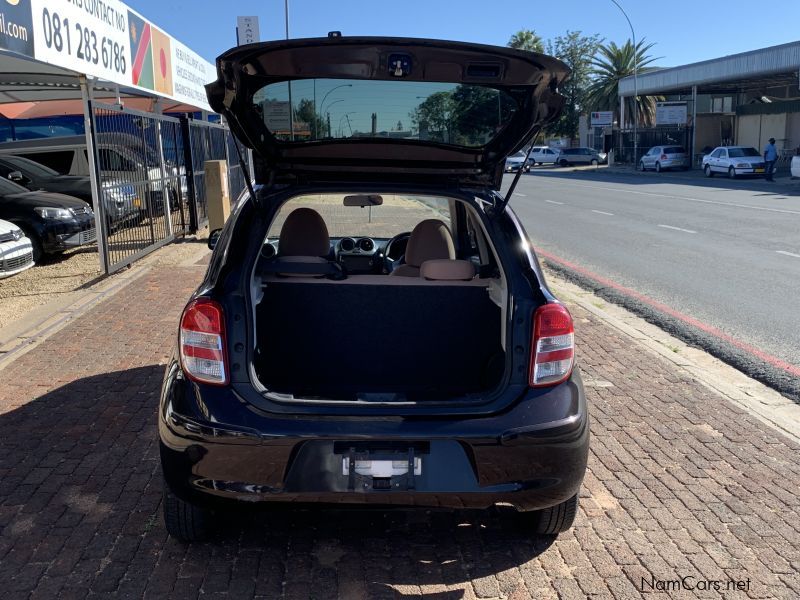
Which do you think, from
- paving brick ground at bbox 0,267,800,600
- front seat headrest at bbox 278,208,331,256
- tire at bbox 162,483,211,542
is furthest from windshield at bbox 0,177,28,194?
tire at bbox 162,483,211,542

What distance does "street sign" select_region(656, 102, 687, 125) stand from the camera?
48844mm

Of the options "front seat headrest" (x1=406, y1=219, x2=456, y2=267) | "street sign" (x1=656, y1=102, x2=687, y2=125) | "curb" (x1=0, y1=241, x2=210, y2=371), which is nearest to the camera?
"front seat headrest" (x1=406, y1=219, x2=456, y2=267)

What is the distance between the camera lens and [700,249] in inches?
498

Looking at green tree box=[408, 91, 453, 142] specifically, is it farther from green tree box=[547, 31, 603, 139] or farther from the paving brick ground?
green tree box=[547, 31, 603, 139]

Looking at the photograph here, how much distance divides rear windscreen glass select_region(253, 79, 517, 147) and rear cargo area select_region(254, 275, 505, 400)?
27.8 inches

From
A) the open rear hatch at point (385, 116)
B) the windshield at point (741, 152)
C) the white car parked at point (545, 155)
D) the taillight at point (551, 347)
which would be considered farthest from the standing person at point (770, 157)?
the taillight at point (551, 347)

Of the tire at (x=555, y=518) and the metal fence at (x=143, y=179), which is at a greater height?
the metal fence at (x=143, y=179)

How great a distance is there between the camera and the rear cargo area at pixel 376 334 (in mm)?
3768

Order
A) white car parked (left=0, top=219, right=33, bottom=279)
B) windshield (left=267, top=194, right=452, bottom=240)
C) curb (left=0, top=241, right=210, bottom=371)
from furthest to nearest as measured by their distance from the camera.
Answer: windshield (left=267, top=194, right=452, bottom=240) < white car parked (left=0, top=219, right=33, bottom=279) < curb (left=0, top=241, right=210, bottom=371)

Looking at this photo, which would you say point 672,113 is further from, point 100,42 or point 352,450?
point 352,450

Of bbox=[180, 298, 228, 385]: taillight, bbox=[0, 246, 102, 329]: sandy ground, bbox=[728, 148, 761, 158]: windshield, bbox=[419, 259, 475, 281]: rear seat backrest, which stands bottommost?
bbox=[0, 246, 102, 329]: sandy ground

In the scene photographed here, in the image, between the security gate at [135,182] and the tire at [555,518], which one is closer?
the tire at [555,518]

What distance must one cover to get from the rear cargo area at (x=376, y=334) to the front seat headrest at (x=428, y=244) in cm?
37

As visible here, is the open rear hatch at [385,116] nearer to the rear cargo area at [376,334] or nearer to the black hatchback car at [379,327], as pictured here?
the black hatchback car at [379,327]
